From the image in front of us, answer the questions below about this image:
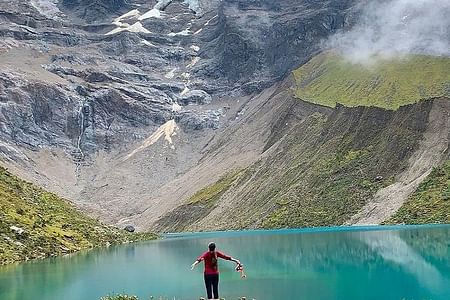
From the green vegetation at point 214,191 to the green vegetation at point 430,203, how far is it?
203 feet

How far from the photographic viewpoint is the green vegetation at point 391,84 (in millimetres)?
156125

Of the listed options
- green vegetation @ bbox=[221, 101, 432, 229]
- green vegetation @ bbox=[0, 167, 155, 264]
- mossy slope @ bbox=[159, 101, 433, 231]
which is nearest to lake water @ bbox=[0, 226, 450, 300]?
green vegetation @ bbox=[0, 167, 155, 264]

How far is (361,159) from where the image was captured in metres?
134

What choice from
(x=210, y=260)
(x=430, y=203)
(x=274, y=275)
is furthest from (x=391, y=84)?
(x=210, y=260)

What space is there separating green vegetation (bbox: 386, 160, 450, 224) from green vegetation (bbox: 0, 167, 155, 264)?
49535 millimetres

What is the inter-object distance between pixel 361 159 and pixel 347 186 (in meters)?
9.94

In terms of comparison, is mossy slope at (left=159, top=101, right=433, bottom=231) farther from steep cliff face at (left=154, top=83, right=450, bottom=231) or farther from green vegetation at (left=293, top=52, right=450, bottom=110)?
green vegetation at (left=293, top=52, right=450, bottom=110)

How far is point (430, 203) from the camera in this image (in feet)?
A: 357

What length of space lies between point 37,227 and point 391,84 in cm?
12573

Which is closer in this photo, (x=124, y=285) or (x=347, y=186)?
(x=124, y=285)

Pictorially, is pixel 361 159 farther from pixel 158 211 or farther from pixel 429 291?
pixel 429 291

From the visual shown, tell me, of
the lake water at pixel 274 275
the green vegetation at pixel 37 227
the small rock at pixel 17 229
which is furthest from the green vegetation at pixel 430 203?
the small rock at pixel 17 229

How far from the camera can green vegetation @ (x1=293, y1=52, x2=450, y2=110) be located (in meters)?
156

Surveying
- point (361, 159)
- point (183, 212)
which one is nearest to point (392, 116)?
point (361, 159)
